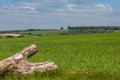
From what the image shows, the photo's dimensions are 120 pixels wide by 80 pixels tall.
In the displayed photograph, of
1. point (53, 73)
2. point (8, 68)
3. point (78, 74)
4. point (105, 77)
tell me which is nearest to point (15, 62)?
point (8, 68)

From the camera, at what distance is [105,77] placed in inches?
542

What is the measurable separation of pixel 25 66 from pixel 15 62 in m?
0.42

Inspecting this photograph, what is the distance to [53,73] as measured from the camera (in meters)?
14.3

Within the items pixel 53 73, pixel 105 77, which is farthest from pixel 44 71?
pixel 105 77

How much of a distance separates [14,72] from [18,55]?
0.67 meters

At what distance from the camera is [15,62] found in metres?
14.4

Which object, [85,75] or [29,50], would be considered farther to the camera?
[29,50]

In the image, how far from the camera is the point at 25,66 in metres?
14.5

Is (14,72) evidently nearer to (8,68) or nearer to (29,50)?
(8,68)

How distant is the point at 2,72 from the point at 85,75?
9.70 feet

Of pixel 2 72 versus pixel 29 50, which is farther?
pixel 29 50

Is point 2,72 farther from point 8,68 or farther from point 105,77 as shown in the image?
point 105,77

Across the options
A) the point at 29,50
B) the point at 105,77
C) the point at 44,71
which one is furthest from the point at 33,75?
the point at 105,77

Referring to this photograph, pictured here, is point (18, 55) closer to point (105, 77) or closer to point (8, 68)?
point (8, 68)
